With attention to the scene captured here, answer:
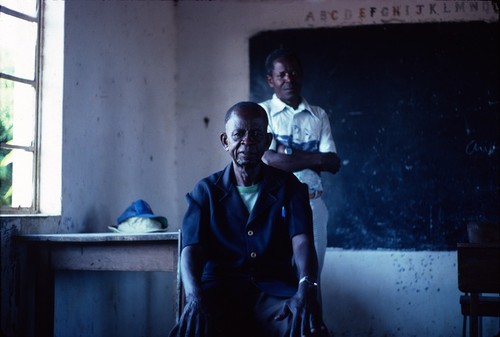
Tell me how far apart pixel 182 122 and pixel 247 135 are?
287 centimetres

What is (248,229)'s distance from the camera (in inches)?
108

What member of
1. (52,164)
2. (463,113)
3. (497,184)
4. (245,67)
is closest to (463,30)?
(463,113)

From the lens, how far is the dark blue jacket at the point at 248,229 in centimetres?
273

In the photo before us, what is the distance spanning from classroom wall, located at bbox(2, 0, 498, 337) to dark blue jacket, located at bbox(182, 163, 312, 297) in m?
1.57

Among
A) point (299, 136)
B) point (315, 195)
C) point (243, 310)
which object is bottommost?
point (243, 310)

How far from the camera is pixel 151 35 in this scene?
17.2ft

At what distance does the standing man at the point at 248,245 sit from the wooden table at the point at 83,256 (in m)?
0.77

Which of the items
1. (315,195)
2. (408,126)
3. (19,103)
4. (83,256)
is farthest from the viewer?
(408,126)

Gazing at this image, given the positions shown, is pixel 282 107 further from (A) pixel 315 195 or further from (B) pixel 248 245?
(B) pixel 248 245

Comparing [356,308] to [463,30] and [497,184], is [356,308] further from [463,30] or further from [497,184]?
[463,30]

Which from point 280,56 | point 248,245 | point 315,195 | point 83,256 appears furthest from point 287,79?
point 248,245

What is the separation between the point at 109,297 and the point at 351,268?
6.02ft

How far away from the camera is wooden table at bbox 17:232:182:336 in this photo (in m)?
3.55

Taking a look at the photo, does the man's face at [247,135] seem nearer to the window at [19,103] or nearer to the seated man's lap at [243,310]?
the seated man's lap at [243,310]
